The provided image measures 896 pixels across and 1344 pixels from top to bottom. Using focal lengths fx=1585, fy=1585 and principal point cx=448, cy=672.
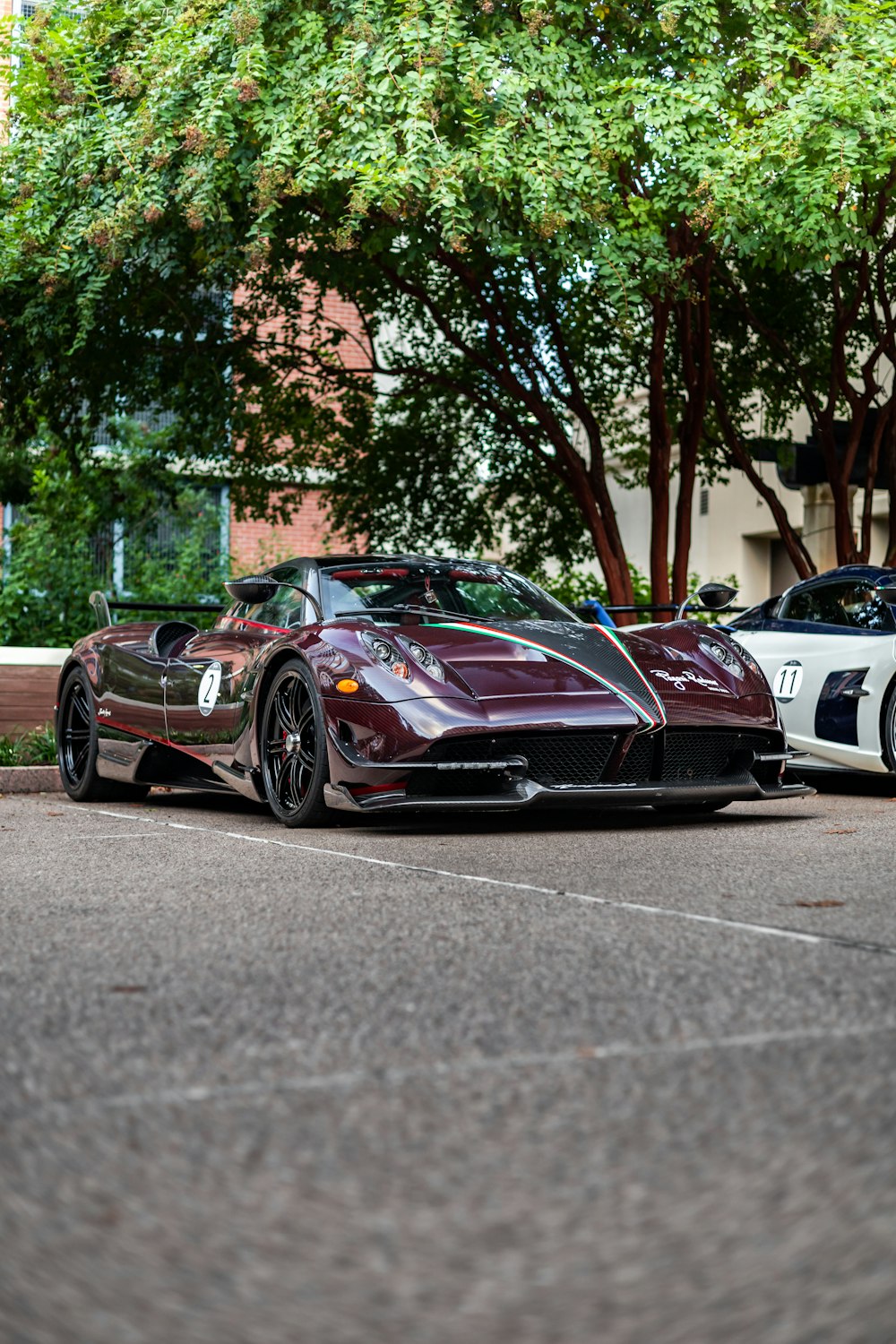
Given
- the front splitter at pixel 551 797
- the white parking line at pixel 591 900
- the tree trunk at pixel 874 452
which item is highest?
the tree trunk at pixel 874 452

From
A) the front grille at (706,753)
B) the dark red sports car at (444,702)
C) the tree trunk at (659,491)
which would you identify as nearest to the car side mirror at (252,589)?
the dark red sports car at (444,702)

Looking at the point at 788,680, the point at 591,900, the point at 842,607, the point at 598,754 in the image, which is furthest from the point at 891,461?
the point at 591,900

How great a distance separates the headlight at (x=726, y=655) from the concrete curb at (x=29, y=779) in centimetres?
500

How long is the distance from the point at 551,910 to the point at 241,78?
27.2ft

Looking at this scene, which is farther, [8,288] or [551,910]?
[8,288]

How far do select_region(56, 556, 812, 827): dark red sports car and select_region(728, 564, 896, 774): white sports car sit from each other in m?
1.33

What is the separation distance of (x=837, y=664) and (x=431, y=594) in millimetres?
2762

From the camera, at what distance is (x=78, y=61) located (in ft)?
42.7

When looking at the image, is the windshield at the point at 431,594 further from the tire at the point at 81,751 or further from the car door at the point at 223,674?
the tire at the point at 81,751

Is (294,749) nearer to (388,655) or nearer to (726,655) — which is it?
(388,655)

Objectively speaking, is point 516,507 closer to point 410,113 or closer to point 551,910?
point 410,113

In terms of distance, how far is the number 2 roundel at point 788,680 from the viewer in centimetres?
930

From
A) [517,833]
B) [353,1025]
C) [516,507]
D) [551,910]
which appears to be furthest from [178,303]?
[353,1025]

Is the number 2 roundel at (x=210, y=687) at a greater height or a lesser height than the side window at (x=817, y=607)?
lesser
